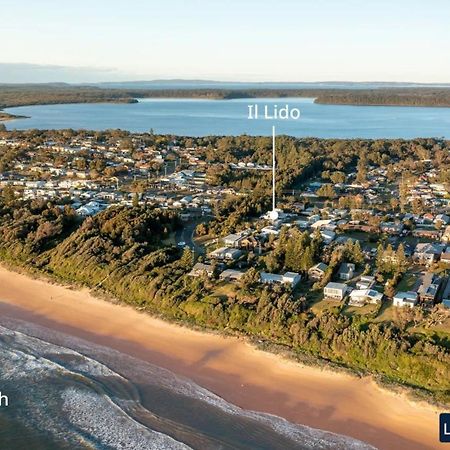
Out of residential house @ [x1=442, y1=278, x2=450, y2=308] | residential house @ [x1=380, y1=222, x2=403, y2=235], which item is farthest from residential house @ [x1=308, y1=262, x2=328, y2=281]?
residential house @ [x1=380, y1=222, x2=403, y2=235]

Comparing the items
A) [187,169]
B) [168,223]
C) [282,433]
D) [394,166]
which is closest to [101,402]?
[282,433]

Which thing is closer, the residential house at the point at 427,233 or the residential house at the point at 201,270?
the residential house at the point at 201,270

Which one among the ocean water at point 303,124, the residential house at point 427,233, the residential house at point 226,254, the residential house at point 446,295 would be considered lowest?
the residential house at point 446,295

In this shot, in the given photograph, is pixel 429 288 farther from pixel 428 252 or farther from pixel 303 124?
pixel 303 124

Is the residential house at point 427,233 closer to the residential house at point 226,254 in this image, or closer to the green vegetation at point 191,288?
the green vegetation at point 191,288

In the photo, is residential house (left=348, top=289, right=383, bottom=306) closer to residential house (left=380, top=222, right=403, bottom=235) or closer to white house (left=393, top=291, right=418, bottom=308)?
white house (left=393, top=291, right=418, bottom=308)

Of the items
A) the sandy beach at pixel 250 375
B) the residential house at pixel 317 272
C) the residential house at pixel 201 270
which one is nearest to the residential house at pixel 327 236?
the residential house at pixel 317 272

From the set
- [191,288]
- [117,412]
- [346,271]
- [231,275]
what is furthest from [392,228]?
[117,412]
